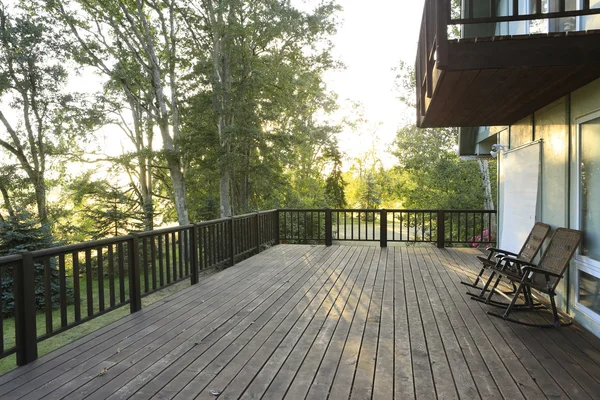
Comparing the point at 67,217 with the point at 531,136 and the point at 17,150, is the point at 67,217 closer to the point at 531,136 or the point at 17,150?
the point at 17,150

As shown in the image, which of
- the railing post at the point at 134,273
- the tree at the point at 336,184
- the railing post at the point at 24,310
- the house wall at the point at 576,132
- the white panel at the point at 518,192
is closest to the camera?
the railing post at the point at 24,310

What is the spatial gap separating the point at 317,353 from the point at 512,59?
2.64m

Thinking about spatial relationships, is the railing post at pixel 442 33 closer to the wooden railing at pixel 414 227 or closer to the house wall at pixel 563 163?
the house wall at pixel 563 163

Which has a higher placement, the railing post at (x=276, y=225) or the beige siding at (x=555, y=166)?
the beige siding at (x=555, y=166)

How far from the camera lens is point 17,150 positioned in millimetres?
12906

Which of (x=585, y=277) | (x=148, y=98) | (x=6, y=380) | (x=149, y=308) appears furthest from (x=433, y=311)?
(x=148, y=98)

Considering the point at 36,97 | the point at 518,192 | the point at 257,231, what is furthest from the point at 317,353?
the point at 36,97

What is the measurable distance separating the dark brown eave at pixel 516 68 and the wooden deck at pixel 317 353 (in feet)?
7.06

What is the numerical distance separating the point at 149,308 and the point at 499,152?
5.61 metres

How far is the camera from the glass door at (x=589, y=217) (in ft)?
10.4

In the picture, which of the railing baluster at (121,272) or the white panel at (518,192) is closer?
the railing baluster at (121,272)

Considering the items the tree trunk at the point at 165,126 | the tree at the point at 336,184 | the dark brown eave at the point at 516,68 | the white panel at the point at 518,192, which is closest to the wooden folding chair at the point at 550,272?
the white panel at the point at 518,192

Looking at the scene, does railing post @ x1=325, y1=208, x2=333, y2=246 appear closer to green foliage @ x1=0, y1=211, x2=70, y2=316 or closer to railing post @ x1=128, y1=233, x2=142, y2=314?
railing post @ x1=128, y1=233, x2=142, y2=314

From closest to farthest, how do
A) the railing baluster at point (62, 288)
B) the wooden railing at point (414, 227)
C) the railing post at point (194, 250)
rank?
1. the railing baluster at point (62, 288)
2. the railing post at point (194, 250)
3. the wooden railing at point (414, 227)
